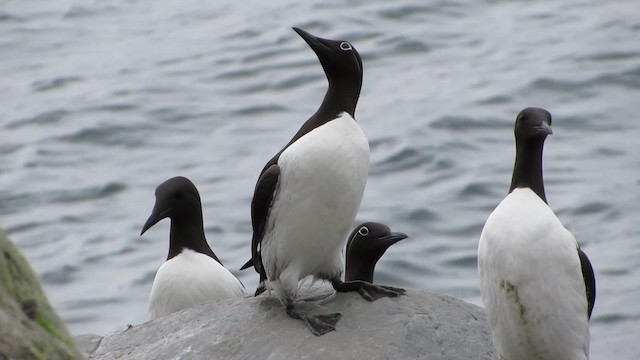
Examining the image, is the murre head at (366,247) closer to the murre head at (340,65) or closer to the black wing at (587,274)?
the murre head at (340,65)

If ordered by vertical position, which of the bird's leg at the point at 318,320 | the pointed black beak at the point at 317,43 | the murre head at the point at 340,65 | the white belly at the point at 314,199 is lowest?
the bird's leg at the point at 318,320

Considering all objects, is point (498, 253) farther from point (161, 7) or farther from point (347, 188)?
point (161, 7)

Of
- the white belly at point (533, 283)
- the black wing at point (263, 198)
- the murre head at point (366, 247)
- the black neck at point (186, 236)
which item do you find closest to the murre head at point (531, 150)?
the white belly at point (533, 283)

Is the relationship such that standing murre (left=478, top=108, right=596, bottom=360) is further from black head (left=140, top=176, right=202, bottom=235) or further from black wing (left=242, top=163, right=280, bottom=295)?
black head (left=140, top=176, right=202, bottom=235)

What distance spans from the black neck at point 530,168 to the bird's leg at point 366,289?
2.71ft

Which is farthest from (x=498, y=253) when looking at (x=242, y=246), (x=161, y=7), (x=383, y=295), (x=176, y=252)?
(x=161, y=7)

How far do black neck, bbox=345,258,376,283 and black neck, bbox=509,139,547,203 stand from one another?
128 centimetres

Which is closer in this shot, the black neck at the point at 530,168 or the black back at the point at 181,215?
the black neck at the point at 530,168

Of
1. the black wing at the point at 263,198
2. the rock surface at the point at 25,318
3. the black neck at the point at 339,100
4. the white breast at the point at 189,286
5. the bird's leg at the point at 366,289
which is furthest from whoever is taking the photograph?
the white breast at the point at 189,286

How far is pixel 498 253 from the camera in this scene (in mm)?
6703

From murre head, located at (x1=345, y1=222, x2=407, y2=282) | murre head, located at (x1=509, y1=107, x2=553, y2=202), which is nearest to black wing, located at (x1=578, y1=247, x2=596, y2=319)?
murre head, located at (x1=509, y1=107, x2=553, y2=202)

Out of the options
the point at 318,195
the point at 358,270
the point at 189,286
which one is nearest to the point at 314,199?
the point at 318,195

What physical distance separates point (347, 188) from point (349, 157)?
0.52 ft

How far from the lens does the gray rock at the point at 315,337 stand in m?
6.75
